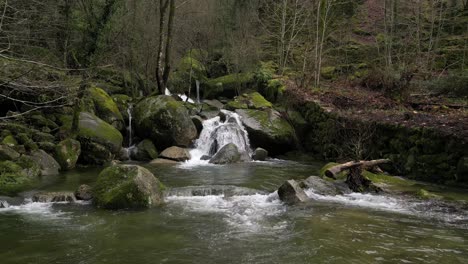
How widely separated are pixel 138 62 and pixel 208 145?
7.75m

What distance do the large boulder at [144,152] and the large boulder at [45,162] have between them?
138 inches

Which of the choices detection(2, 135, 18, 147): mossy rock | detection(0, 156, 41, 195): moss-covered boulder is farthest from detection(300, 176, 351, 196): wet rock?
detection(2, 135, 18, 147): mossy rock

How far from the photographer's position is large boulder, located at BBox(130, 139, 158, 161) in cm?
1647

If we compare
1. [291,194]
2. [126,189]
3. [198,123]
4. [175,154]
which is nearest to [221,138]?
[198,123]

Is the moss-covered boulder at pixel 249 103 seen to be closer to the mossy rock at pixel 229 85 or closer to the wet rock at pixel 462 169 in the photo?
the mossy rock at pixel 229 85

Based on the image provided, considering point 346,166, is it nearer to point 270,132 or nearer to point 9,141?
point 270,132

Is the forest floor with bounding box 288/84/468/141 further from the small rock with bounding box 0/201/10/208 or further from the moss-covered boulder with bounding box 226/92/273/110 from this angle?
the small rock with bounding box 0/201/10/208

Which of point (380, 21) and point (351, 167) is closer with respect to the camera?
point (351, 167)

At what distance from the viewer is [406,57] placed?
20938mm

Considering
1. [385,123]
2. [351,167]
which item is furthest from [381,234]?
[385,123]

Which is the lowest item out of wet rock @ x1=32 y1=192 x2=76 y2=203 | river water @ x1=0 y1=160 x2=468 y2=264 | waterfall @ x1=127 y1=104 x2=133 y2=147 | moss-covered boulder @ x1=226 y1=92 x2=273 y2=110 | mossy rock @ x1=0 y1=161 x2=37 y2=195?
river water @ x1=0 y1=160 x2=468 y2=264

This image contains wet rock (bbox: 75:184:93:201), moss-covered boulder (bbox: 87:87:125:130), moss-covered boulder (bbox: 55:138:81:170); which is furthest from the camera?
moss-covered boulder (bbox: 87:87:125:130)

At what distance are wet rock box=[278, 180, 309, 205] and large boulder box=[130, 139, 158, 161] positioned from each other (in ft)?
25.8

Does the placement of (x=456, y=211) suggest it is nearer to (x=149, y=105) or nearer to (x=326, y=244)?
(x=326, y=244)
